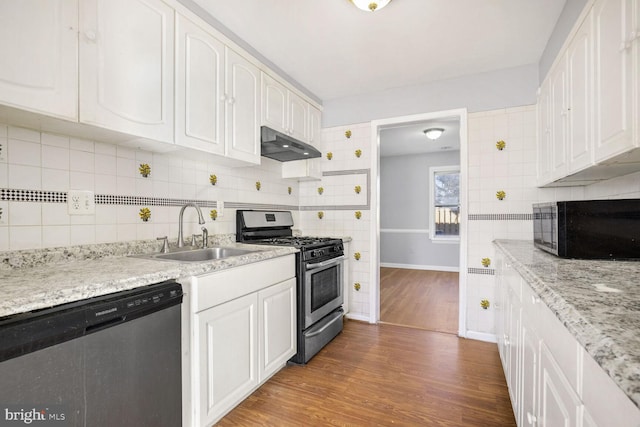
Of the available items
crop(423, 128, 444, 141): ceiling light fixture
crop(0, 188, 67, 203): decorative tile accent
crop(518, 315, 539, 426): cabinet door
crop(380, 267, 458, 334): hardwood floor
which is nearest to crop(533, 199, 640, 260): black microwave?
crop(518, 315, 539, 426): cabinet door

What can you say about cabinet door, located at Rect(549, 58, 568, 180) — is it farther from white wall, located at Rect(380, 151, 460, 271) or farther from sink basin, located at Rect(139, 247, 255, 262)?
white wall, located at Rect(380, 151, 460, 271)

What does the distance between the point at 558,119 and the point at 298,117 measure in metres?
2.02

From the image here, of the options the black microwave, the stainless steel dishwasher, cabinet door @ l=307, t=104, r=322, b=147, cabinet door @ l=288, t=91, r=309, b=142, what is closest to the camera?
the stainless steel dishwasher

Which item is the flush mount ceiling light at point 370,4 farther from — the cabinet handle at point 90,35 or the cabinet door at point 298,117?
the cabinet handle at point 90,35

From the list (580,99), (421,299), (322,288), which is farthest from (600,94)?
(421,299)

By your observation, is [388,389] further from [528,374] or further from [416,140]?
[416,140]

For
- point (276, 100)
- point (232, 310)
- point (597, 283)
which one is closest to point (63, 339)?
point (232, 310)

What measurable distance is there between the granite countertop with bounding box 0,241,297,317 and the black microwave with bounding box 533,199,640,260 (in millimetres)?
1654

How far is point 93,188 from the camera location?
5.21 ft

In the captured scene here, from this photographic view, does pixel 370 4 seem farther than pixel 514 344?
Yes

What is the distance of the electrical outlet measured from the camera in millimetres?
1485

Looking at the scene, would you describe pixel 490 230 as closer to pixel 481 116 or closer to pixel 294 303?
pixel 481 116

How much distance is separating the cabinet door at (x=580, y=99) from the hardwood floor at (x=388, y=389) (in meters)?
1.45

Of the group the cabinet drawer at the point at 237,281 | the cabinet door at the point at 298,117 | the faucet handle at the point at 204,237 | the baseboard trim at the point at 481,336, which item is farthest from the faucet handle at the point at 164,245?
the baseboard trim at the point at 481,336
